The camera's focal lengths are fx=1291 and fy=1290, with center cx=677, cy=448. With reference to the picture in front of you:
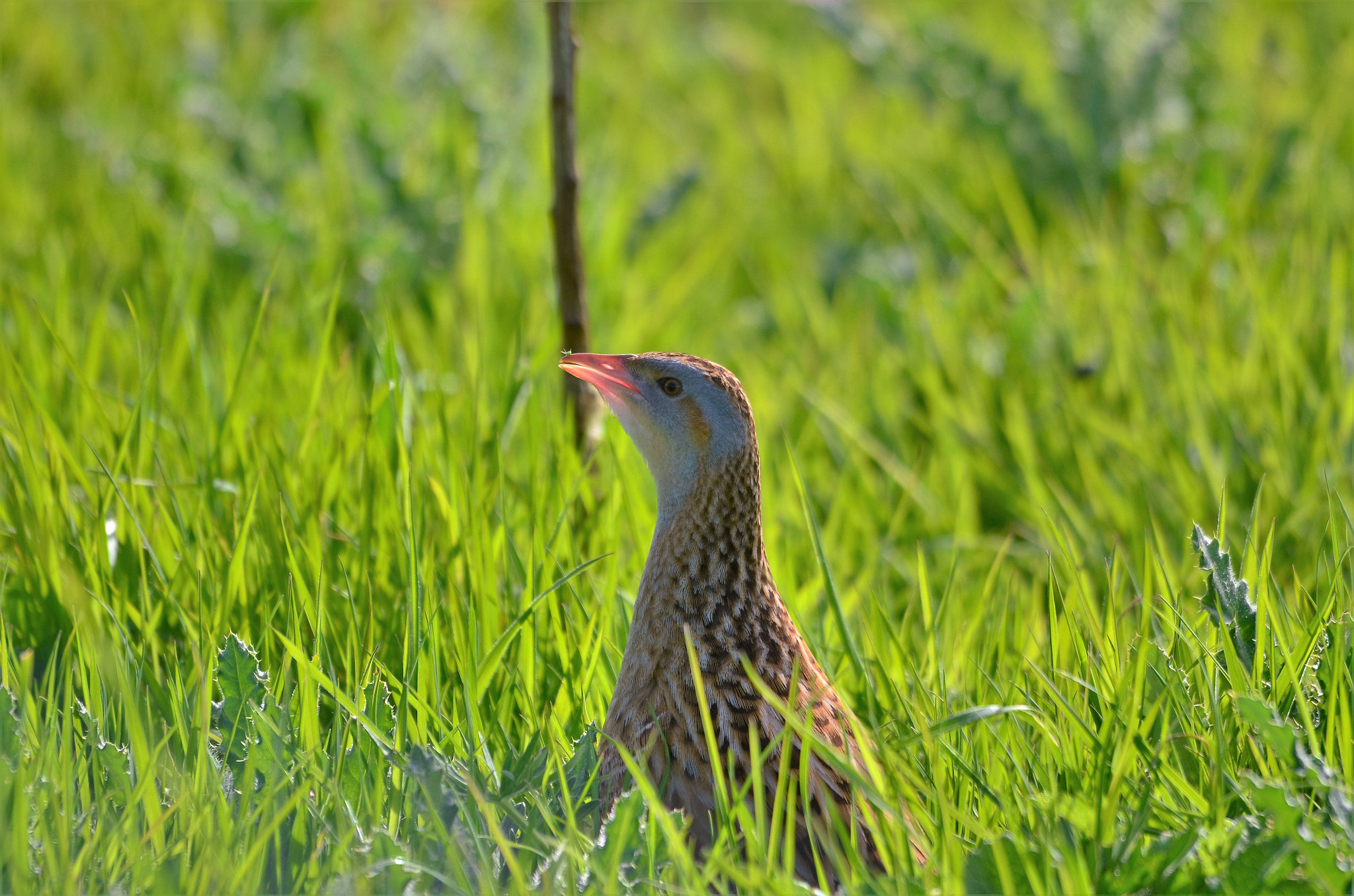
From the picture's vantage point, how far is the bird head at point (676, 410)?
2602mm

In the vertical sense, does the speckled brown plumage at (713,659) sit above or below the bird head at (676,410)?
below

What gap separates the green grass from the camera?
2.19m

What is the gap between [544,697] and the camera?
2887 millimetres

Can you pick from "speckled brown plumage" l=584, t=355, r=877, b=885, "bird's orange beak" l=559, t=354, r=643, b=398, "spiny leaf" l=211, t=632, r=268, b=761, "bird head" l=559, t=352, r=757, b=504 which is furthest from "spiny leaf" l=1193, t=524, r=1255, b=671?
"spiny leaf" l=211, t=632, r=268, b=761

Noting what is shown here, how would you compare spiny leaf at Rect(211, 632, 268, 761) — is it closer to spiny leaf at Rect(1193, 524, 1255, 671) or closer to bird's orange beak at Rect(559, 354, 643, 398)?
bird's orange beak at Rect(559, 354, 643, 398)

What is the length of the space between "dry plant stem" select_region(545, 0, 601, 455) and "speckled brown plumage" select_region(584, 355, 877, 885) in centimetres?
94

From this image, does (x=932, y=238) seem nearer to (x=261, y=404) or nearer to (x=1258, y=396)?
(x=1258, y=396)

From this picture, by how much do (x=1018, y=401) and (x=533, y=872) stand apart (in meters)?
2.66

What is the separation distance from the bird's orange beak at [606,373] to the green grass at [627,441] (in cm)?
40

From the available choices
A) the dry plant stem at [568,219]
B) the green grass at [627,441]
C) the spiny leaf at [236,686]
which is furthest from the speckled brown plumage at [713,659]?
the dry plant stem at [568,219]

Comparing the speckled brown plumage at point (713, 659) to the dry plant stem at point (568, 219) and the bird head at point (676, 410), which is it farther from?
the dry plant stem at point (568, 219)

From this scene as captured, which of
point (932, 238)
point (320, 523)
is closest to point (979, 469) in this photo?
point (932, 238)

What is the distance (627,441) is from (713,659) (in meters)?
1.31

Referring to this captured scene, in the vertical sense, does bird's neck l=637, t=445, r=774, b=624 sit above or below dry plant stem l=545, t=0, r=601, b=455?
below
